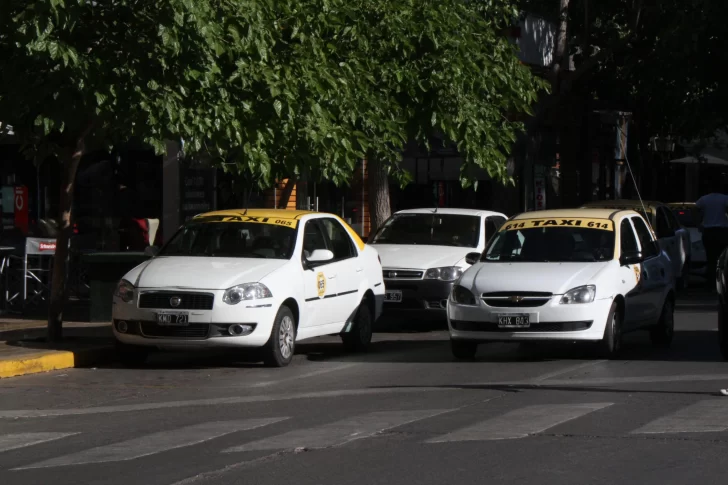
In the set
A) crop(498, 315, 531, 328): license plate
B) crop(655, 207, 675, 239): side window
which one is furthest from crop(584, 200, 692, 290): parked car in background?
crop(498, 315, 531, 328): license plate

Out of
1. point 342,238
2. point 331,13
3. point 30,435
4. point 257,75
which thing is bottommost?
point 30,435

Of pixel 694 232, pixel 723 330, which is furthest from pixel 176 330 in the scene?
pixel 694 232

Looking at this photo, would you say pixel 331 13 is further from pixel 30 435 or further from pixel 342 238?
pixel 30 435

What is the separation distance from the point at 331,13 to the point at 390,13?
4.87ft

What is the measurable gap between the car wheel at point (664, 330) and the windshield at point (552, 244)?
4.45 ft

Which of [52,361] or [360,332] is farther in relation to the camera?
[360,332]

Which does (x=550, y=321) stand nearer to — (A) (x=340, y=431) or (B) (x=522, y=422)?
(B) (x=522, y=422)

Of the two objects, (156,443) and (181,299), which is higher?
(181,299)

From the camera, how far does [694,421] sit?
952 centimetres

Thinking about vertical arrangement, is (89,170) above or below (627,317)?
above

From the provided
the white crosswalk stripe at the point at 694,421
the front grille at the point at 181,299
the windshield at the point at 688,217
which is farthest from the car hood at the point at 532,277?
the windshield at the point at 688,217

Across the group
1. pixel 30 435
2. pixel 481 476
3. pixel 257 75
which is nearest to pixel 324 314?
pixel 257 75

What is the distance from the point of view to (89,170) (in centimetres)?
2459

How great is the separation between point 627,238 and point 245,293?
4629 mm
